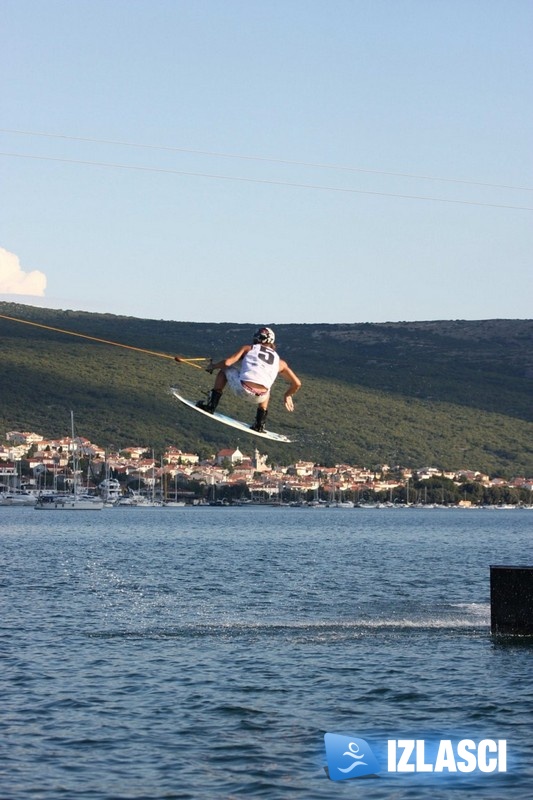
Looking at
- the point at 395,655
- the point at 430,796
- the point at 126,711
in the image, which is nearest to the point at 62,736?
the point at 126,711

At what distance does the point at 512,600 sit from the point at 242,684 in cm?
902

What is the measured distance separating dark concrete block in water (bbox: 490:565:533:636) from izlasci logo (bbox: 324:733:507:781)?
10.4m

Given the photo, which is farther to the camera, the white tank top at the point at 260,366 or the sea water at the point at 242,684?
the white tank top at the point at 260,366

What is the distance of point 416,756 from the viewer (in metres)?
20.8

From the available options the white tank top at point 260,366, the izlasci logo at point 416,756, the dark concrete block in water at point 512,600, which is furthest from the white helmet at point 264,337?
the dark concrete block in water at point 512,600

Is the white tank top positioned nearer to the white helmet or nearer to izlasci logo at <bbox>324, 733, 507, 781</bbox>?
the white helmet

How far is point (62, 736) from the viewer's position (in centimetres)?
2202

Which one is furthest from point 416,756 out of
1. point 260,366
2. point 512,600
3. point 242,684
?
point 512,600

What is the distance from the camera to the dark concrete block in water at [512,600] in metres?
31.9

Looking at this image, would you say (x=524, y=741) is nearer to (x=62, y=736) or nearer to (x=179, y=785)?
(x=179, y=785)

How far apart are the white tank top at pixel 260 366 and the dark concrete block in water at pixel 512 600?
40.7 feet

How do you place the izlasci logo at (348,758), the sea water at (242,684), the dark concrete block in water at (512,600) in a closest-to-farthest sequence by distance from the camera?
the sea water at (242,684)
the izlasci logo at (348,758)
the dark concrete block in water at (512,600)

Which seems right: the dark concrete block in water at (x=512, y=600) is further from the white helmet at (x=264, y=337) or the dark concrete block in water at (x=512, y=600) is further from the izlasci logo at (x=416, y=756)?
the white helmet at (x=264, y=337)

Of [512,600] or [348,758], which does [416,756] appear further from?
[512,600]
